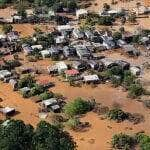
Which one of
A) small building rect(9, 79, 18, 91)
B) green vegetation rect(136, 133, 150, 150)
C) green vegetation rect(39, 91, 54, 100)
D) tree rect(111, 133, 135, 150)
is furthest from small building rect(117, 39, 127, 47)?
tree rect(111, 133, 135, 150)

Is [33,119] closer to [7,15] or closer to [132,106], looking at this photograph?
[132,106]

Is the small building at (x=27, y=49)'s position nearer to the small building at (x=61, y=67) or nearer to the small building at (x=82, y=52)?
the small building at (x=61, y=67)

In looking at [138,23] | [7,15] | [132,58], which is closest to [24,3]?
[7,15]

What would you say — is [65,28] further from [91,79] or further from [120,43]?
[91,79]

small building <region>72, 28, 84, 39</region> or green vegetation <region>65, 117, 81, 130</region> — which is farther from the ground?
small building <region>72, 28, 84, 39</region>

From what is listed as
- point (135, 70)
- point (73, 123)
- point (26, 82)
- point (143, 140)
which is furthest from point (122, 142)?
point (26, 82)

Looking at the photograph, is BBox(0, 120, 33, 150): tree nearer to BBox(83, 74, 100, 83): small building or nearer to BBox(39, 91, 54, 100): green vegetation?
BBox(39, 91, 54, 100): green vegetation
